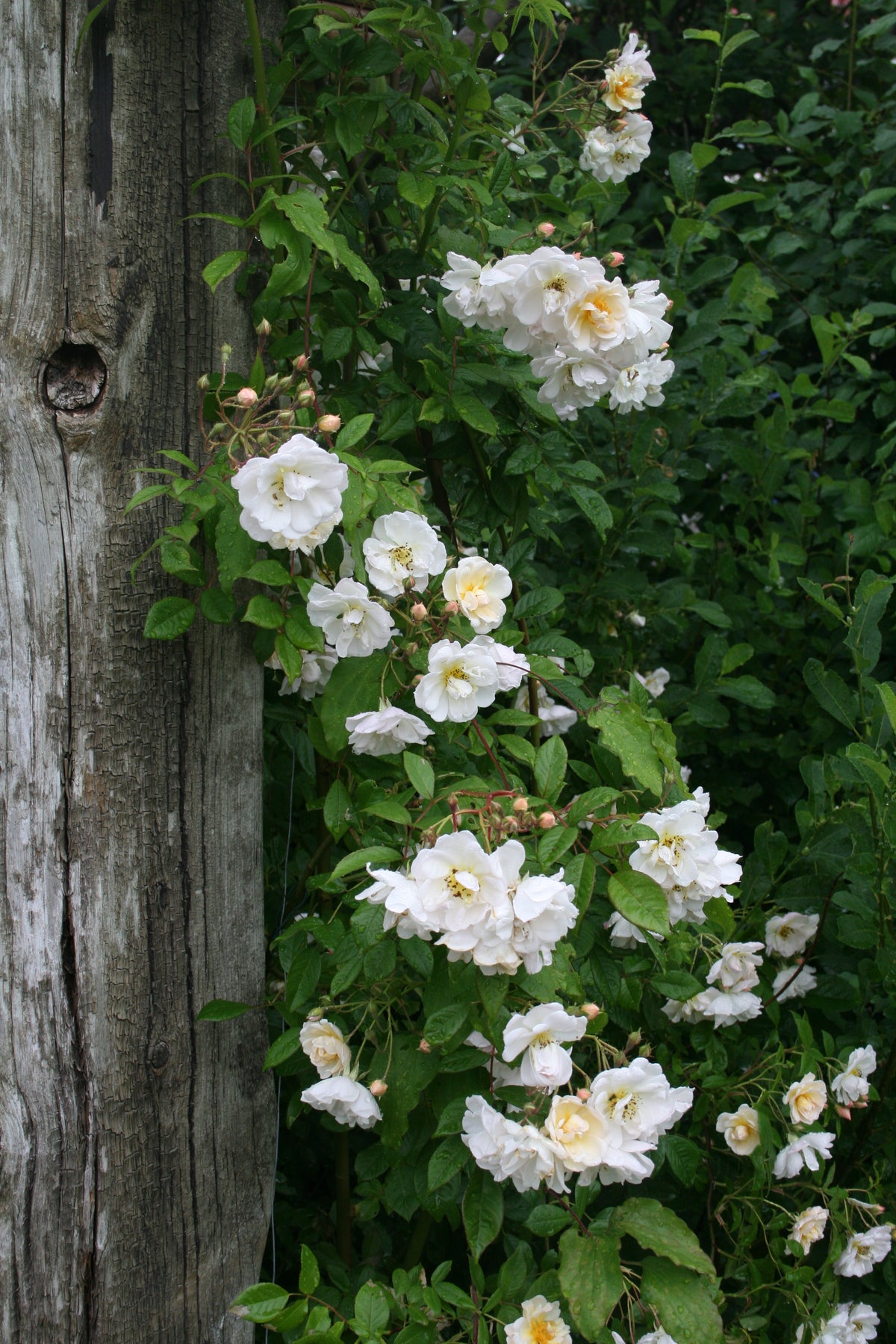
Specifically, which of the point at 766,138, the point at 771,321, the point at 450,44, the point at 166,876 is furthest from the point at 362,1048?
the point at 766,138

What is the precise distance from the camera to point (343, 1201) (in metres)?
1.58

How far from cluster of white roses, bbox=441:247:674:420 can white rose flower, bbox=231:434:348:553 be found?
0.35 metres

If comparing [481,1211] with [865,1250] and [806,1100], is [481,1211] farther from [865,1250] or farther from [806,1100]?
[865,1250]

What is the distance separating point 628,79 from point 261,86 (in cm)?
68

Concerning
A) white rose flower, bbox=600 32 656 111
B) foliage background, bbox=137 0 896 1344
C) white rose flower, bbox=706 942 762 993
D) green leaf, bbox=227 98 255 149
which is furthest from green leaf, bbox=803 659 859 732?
green leaf, bbox=227 98 255 149

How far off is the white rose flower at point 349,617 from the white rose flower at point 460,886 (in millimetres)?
299

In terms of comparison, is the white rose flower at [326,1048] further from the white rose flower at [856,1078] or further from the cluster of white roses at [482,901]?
the white rose flower at [856,1078]

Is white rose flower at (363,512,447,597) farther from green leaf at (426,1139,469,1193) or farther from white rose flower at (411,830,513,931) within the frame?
green leaf at (426,1139,469,1193)

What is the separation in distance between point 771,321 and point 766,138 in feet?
1.51

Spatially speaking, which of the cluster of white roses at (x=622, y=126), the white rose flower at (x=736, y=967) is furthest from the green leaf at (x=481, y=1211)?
the cluster of white roses at (x=622, y=126)

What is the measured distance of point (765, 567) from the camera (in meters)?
2.36

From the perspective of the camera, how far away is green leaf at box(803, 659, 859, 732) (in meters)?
1.78

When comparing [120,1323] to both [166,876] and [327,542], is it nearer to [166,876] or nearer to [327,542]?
[166,876]

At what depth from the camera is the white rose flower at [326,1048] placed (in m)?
1.22
